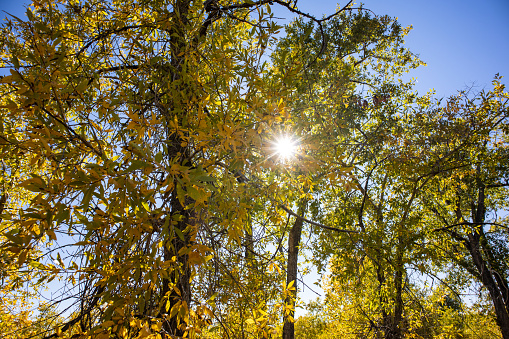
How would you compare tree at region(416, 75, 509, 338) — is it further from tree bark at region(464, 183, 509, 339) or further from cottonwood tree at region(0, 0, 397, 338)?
cottonwood tree at region(0, 0, 397, 338)

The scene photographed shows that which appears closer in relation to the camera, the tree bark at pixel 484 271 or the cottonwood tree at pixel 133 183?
the cottonwood tree at pixel 133 183

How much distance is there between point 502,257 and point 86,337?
12629 mm

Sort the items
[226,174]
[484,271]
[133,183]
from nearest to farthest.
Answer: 1. [133,183]
2. [226,174]
3. [484,271]

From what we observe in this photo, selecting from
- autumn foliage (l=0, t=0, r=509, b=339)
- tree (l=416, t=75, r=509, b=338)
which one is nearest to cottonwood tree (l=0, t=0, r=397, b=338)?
autumn foliage (l=0, t=0, r=509, b=339)

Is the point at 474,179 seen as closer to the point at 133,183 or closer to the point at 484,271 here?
the point at 484,271

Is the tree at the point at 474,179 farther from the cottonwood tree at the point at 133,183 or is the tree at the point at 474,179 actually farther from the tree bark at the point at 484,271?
the cottonwood tree at the point at 133,183

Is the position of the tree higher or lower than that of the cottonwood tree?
higher

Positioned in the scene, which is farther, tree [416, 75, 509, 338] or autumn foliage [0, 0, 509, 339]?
tree [416, 75, 509, 338]

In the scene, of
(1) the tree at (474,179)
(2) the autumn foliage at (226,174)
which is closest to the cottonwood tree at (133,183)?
(2) the autumn foliage at (226,174)

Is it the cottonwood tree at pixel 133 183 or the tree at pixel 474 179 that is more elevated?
the tree at pixel 474 179

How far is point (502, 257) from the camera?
9.39 meters

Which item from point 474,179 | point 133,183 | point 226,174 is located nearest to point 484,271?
point 474,179

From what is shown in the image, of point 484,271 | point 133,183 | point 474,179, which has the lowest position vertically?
point 133,183

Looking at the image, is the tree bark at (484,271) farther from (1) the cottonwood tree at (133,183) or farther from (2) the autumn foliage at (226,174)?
(1) the cottonwood tree at (133,183)
